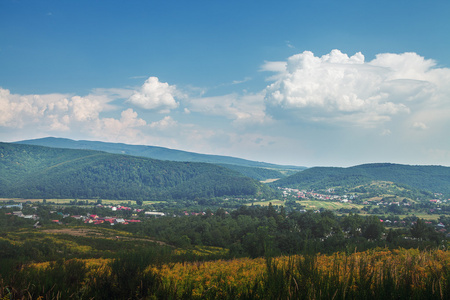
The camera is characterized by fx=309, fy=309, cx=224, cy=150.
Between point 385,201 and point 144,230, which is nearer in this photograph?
point 144,230

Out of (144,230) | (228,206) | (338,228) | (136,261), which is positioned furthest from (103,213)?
(136,261)

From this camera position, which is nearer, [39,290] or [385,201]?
[39,290]

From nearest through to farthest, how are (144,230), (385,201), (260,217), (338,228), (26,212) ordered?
(338,228), (144,230), (260,217), (26,212), (385,201)

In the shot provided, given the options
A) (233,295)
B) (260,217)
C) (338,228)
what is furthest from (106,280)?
(260,217)

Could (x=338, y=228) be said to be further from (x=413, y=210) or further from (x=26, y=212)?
(x=26, y=212)

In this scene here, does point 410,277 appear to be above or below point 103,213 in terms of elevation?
above

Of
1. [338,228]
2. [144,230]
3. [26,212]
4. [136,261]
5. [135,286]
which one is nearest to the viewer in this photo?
[135,286]

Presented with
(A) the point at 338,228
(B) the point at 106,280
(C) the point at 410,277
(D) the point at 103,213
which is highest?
(C) the point at 410,277

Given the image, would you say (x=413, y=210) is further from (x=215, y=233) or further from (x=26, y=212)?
(x=26, y=212)

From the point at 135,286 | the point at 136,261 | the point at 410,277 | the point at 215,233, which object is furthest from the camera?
the point at 215,233
